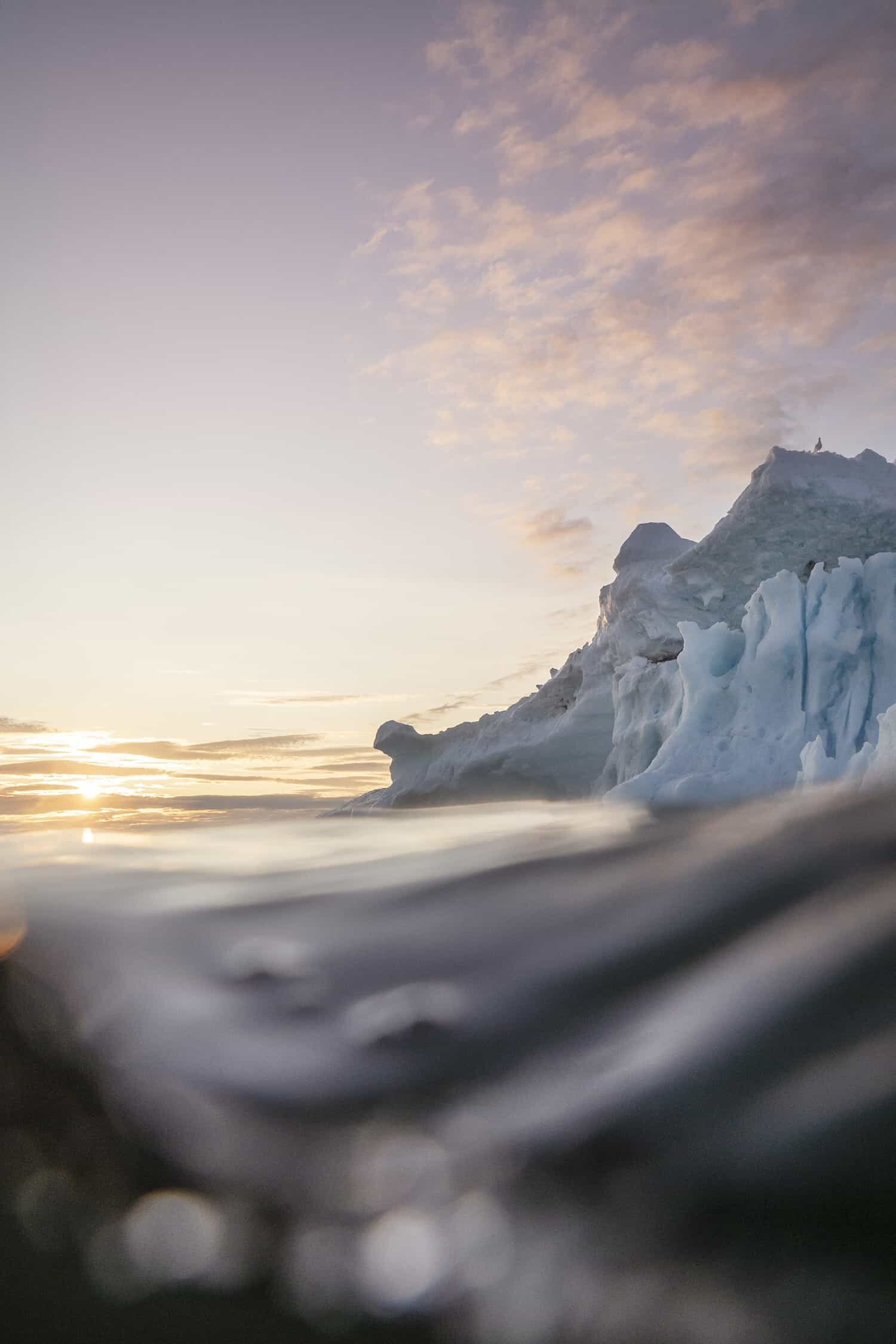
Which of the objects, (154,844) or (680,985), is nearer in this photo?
(680,985)

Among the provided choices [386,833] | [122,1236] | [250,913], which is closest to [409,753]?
[386,833]

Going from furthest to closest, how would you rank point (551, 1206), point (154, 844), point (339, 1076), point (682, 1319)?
1. point (154, 844)
2. point (339, 1076)
3. point (551, 1206)
4. point (682, 1319)

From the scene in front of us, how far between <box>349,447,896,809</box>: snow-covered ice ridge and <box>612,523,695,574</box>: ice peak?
0.04 m

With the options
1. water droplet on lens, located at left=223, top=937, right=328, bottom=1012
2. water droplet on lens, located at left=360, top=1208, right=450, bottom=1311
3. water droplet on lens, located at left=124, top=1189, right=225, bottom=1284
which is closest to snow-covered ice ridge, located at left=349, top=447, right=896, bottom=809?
water droplet on lens, located at left=223, top=937, right=328, bottom=1012

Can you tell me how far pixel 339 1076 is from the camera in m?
1.49

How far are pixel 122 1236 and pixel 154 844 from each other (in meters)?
3.61

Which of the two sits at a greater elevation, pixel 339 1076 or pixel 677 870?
pixel 677 870

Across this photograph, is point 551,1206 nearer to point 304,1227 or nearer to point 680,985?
point 304,1227

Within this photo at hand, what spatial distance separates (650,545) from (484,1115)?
19779mm

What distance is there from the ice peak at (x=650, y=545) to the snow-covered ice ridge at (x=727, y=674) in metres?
0.04

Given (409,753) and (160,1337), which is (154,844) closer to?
(160,1337)

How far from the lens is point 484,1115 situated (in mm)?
1324

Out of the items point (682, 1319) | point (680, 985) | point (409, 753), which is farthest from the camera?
point (409, 753)

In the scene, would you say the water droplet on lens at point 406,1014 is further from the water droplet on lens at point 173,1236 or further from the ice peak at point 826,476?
the ice peak at point 826,476
